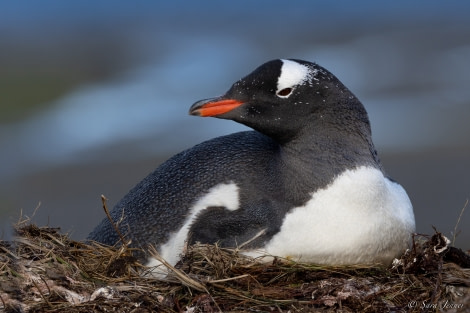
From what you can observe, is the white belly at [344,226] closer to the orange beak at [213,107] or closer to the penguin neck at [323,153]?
the penguin neck at [323,153]

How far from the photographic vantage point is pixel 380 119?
1711cm

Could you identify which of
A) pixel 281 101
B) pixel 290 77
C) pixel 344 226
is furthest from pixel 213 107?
pixel 344 226

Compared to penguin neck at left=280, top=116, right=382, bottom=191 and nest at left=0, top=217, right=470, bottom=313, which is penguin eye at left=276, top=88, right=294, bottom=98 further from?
nest at left=0, top=217, right=470, bottom=313

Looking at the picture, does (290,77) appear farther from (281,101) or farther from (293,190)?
(293,190)

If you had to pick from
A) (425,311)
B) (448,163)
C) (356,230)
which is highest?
(356,230)

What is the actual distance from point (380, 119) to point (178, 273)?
1100 centimetres

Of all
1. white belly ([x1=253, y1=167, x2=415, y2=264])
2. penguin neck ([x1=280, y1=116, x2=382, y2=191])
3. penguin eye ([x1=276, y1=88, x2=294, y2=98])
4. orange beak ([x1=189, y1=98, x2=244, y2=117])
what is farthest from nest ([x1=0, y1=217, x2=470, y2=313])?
penguin eye ([x1=276, y1=88, x2=294, y2=98])

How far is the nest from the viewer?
6492 millimetres

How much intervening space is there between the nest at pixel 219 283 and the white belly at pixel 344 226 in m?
0.09

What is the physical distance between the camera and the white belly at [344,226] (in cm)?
698

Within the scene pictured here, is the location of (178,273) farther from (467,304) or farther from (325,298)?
(467,304)

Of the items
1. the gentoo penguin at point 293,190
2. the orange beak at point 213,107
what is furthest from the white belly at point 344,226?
the orange beak at point 213,107

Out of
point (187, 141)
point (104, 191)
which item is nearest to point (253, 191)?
point (104, 191)

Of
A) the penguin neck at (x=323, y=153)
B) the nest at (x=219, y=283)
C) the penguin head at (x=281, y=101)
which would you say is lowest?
the nest at (x=219, y=283)
